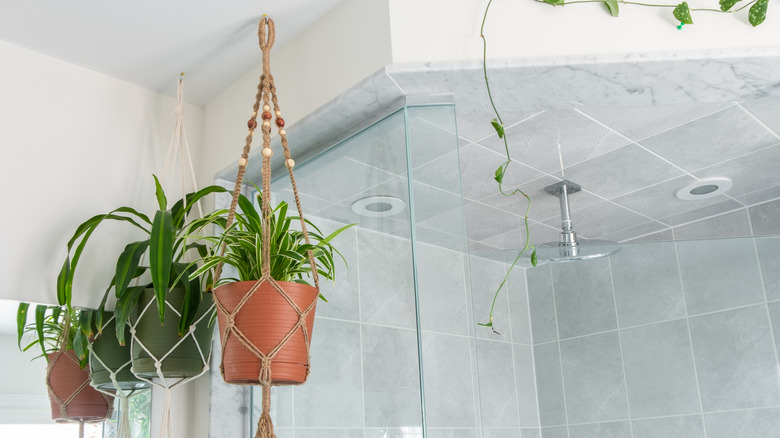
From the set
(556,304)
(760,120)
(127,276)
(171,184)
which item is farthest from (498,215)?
(127,276)

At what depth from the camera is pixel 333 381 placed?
4.48ft

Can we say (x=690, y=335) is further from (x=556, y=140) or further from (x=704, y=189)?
(x=556, y=140)

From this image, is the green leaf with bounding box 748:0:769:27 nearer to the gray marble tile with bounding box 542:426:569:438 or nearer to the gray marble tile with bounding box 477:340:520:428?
the gray marble tile with bounding box 477:340:520:428

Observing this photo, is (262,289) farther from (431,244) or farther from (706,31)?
(706,31)

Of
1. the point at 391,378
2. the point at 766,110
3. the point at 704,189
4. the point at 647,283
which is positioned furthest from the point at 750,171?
the point at 391,378

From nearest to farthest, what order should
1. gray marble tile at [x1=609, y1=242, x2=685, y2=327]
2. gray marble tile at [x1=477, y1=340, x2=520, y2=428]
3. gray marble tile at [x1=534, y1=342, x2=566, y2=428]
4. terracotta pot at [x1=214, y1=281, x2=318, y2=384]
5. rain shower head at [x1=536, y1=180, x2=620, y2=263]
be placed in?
1. terracotta pot at [x1=214, y1=281, x2=318, y2=384]
2. rain shower head at [x1=536, y1=180, x2=620, y2=263]
3. gray marble tile at [x1=609, y1=242, x2=685, y2=327]
4. gray marble tile at [x1=477, y1=340, x2=520, y2=428]
5. gray marble tile at [x1=534, y1=342, x2=566, y2=428]

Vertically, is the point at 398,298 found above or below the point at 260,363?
above

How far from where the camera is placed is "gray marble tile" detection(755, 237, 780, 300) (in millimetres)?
Answer: 2328

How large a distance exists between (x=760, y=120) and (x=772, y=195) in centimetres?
71

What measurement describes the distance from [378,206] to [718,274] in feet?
5.43

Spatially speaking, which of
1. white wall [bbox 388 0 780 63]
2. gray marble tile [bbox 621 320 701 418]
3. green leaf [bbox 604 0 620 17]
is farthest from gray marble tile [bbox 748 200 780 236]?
green leaf [bbox 604 0 620 17]

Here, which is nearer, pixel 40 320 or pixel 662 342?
Result: pixel 40 320

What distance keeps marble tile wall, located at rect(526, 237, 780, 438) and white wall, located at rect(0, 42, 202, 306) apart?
177 centimetres

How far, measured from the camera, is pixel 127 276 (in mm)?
1413
